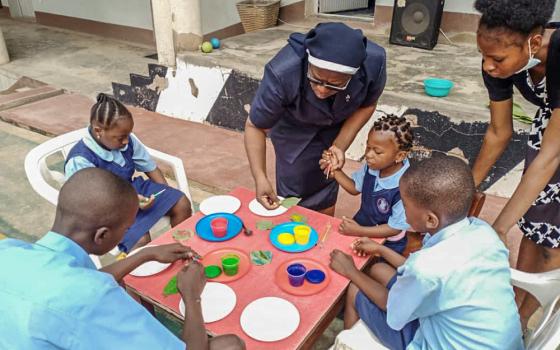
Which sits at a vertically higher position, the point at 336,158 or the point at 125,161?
the point at 336,158

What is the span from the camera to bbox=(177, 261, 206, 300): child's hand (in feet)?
4.80

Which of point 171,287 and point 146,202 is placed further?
point 146,202

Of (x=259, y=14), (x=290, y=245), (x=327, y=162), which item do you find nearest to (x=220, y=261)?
(x=290, y=245)

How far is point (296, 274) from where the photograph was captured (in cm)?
162

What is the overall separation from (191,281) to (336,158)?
102cm

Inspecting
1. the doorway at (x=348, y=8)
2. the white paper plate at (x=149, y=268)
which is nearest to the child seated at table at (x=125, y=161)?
the white paper plate at (x=149, y=268)

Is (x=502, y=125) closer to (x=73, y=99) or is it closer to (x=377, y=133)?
(x=377, y=133)

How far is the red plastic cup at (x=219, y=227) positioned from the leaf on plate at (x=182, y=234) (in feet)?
Result: 0.36

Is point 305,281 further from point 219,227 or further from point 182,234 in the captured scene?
point 182,234

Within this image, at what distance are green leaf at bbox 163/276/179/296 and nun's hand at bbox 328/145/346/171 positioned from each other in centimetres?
99

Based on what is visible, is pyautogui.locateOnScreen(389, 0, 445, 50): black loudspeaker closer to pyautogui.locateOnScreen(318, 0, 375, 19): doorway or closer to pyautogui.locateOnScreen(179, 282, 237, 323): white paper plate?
pyautogui.locateOnScreen(318, 0, 375, 19): doorway

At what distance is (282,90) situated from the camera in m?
2.02

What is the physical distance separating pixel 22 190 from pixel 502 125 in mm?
3649

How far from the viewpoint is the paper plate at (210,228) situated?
1.87 meters
